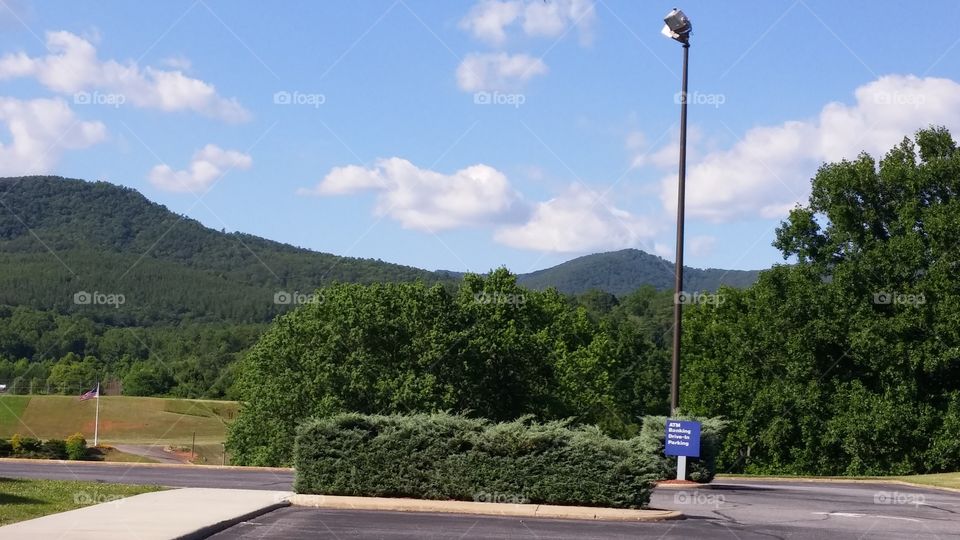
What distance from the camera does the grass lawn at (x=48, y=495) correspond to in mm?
14711

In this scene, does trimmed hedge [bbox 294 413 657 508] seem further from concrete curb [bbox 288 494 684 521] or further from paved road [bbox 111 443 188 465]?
paved road [bbox 111 443 188 465]

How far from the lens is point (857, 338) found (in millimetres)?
47875

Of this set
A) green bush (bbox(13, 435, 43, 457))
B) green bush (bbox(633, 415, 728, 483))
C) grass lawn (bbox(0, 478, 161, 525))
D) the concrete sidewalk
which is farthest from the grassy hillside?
the concrete sidewalk

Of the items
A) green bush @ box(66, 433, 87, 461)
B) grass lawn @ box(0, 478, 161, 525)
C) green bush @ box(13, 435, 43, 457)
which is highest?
grass lawn @ box(0, 478, 161, 525)

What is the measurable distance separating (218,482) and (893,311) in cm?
3596

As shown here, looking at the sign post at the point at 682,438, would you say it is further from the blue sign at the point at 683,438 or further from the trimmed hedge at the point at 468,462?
the trimmed hedge at the point at 468,462

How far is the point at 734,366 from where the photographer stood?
54250 mm

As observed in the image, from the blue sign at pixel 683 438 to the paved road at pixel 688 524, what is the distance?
3108 millimetres

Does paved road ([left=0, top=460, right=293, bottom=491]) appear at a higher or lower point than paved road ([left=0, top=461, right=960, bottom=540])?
lower

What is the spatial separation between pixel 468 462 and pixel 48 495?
694 centimetres

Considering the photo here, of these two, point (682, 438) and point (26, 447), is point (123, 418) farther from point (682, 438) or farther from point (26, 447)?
point (682, 438)

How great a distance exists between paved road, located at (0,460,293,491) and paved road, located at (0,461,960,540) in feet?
0.08

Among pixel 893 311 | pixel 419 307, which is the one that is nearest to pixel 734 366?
pixel 893 311

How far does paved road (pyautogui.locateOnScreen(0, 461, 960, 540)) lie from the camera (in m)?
14.7
